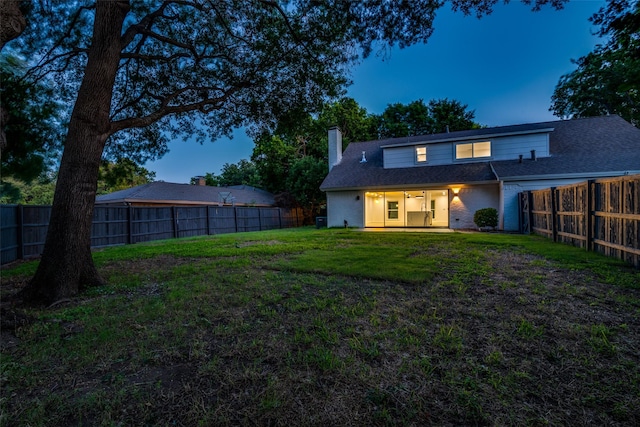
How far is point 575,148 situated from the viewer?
13156 millimetres

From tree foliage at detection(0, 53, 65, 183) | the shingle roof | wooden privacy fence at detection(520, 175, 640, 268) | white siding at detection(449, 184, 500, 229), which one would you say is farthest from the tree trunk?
the shingle roof

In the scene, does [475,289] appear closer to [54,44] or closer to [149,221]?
[54,44]

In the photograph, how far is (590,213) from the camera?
19.7 feet

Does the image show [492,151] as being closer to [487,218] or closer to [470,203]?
[470,203]

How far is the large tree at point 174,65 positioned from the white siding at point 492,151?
991 cm

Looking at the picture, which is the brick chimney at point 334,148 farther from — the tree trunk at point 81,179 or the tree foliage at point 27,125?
the tree trunk at point 81,179

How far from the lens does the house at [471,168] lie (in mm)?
12164

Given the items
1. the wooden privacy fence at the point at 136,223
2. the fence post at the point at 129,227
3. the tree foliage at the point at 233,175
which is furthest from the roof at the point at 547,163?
the tree foliage at the point at 233,175

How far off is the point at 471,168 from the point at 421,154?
107 inches

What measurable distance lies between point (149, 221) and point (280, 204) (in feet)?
40.2

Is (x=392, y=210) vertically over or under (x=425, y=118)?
under

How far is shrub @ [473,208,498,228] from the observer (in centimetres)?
1212

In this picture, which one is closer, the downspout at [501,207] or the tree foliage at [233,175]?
the downspout at [501,207]

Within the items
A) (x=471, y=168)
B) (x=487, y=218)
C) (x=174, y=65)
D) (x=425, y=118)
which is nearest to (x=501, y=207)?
(x=487, y=218)
